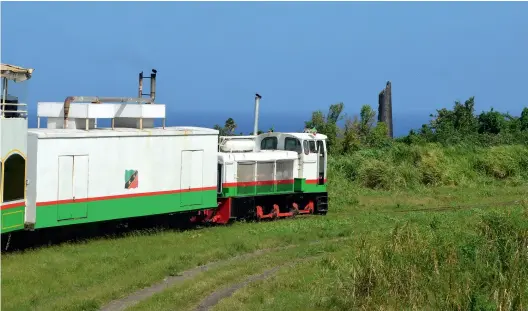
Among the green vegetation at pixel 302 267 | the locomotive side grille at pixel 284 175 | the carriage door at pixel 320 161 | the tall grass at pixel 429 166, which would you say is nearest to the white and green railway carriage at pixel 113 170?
the green vegetation at pixel 302 267

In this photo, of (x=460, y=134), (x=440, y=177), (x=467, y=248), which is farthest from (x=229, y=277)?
(x=460, y=134)

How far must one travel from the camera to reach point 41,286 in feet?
57.5

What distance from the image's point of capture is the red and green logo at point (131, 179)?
24.1m

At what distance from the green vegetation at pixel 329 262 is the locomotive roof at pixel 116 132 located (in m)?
2.93

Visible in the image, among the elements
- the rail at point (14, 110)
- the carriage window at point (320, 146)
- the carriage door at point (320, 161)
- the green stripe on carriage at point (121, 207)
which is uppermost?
the rail at point (14, 110)

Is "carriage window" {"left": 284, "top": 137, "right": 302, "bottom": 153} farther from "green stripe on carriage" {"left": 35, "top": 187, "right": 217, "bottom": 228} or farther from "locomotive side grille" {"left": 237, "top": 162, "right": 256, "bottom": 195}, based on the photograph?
"green stripe on carriage" {"left": 35, "top": 187, "right": 217, "bottom": 228}

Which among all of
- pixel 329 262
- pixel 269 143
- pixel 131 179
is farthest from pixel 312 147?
pixel 329 262

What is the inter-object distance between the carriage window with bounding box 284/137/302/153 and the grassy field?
416 centimetres

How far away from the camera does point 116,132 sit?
23719mm

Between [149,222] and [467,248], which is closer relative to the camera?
[467,248]

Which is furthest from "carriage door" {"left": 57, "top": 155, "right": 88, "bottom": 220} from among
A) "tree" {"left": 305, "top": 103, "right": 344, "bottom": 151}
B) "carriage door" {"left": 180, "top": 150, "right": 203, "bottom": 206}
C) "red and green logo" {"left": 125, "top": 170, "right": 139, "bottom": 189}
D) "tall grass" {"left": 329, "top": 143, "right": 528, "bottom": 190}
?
"tree" {"left": 305, "top": 103, "right": 344, "bottom": 151}

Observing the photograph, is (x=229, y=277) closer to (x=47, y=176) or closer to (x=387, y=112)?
(x=47, y=176)

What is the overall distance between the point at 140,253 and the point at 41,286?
13.3 feet

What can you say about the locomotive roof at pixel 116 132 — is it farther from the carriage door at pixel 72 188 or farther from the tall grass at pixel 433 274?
the tall grass at pixel 433 274
